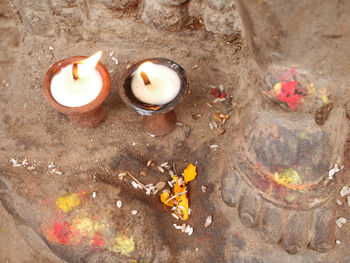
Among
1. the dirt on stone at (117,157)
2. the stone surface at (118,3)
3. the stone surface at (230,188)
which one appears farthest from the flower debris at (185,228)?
the stone surface at (118,3)

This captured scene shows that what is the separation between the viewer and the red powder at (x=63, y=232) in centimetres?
128

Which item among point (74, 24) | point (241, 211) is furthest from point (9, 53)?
point (241, 211)

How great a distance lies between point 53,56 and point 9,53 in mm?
179

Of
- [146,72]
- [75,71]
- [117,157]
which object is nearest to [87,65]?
[75,71]

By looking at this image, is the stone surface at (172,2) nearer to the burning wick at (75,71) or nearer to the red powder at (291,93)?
Answer: the burning wick at (75,71)

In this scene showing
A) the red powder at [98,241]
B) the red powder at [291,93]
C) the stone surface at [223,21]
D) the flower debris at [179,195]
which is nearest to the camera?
the red powder at [291,93]

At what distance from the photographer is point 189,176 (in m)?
1.41

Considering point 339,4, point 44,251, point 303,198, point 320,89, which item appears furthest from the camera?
point 44,251

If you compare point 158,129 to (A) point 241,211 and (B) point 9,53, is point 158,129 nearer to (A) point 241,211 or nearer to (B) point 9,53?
(A) point 241,211

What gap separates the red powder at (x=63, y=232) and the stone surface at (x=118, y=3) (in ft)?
2.42

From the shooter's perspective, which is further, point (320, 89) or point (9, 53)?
point (9, 53)

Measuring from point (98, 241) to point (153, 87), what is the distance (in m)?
0.47

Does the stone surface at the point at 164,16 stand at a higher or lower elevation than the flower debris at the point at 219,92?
higher

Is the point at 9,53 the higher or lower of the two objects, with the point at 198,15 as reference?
lower
